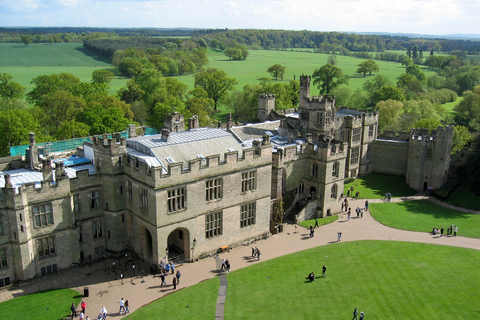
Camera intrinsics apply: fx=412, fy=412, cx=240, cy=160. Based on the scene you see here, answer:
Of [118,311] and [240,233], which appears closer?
[118,311]

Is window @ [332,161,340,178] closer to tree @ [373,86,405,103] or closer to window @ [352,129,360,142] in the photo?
window @ [352,129,360,142]

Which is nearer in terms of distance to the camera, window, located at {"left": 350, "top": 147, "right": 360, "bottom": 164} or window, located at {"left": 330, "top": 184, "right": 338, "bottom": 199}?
window, located at {"left": 330, "top": 184, "right": 338, "bottom": 199}

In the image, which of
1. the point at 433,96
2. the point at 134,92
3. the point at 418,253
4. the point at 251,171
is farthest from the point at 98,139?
the point at 433,96

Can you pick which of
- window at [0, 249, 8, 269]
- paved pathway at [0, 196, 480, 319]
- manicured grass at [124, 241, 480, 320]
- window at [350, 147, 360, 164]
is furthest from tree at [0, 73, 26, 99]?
manicured grass at [124, 241, 480, 320]

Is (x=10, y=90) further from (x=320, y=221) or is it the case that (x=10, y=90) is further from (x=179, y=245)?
(x=320, y=221)

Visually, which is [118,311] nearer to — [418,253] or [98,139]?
[98,139]

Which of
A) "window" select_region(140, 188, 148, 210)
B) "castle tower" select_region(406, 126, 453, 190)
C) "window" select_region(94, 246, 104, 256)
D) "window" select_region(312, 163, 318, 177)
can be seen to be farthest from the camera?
"castle tower" select_region(406, 126, 453, 190)
